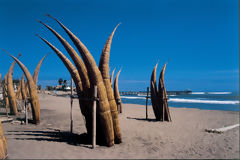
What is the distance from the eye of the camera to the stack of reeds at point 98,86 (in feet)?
17.1

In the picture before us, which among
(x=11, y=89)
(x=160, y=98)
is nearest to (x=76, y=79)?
(x=160, y=98)

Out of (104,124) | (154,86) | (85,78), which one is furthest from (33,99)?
(154,86)

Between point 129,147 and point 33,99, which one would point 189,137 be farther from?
point 33,99

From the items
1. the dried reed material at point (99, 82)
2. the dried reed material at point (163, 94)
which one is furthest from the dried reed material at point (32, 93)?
the dried reed material at point (163, 94)

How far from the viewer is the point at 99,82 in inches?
207

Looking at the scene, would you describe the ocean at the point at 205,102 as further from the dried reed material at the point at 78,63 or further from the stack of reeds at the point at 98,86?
the dried reed material at the point at 78,63

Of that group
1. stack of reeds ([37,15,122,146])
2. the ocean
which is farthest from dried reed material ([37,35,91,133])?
the ocean

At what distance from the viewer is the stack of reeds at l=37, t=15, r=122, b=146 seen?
5.23 meters

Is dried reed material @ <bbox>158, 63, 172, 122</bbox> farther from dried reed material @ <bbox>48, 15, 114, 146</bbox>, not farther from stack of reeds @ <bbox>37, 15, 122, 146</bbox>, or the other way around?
dried reed material @ <bbox>48, 15, 114, 146</bbox>

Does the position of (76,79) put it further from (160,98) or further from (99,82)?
(160,98)

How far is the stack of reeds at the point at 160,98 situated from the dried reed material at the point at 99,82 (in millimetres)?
5285

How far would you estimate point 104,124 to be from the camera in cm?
535

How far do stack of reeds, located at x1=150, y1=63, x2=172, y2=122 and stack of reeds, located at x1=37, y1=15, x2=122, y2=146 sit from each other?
4.83 m

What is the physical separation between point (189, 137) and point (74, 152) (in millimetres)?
4429
